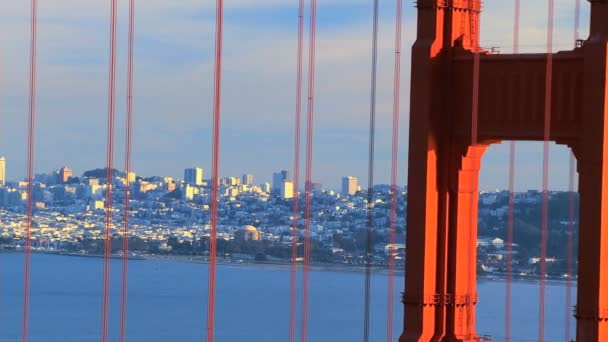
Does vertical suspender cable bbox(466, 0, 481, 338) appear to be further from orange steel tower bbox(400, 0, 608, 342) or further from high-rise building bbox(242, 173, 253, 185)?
high-rise building bbox(242, 173, 253, 185)

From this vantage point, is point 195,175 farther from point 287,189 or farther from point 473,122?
point 473,122

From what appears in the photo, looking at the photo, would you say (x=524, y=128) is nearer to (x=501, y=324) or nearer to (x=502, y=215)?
(x=502, y=215)

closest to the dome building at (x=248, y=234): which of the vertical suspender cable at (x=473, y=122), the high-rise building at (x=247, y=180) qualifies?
the high-rise building at (x=247, y=180)

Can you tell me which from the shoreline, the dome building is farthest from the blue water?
the dome building

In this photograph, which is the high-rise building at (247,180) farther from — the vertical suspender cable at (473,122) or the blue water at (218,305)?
the vertical suspender cable at (473,122)

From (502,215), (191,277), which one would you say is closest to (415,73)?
(502,215)
